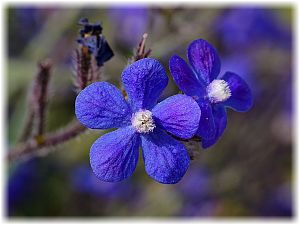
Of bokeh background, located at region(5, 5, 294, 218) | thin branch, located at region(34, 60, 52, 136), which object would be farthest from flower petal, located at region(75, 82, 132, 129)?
bokeh background, located at region(5, 5, 294, 218)

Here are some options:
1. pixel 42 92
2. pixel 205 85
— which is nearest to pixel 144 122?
pixel 205 85

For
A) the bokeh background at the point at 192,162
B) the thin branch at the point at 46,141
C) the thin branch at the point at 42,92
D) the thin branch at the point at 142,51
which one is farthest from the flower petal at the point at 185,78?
the bokeh background at the point at 192,162

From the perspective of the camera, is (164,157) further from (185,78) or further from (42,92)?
(42,92)

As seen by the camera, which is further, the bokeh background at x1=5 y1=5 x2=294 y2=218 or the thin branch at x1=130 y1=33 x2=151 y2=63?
the bokeh background at x1=5 y1=5 x2=294 y2=218

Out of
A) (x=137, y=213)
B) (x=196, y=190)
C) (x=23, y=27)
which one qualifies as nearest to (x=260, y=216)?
(x=196, y=190)

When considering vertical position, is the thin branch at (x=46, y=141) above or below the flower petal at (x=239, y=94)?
below

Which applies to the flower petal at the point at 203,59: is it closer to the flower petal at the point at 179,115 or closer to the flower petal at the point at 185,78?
the flower petal at the point at 185,78

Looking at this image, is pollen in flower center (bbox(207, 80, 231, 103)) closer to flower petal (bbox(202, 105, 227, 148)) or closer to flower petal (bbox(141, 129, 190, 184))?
flower petal (bbox(202, 105, 227, 148))
